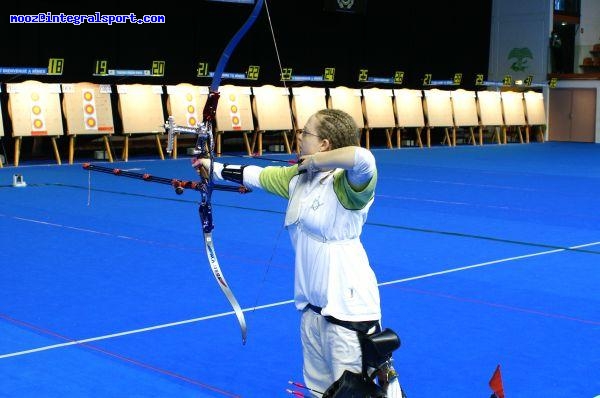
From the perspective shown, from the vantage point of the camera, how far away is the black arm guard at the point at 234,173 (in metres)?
2.99

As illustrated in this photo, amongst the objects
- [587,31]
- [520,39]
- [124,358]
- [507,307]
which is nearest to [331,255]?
[124,358]

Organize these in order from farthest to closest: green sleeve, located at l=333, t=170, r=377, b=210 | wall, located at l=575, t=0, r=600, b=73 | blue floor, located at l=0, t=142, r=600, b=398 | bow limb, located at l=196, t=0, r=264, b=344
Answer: wall, located at l=575, t=0, r=600, b=73 < blue floor, located at l=0, t=142, r=600, b=398 < bow limb, located at l=196, t=0, r=264, b=344 < green sleeve, located at l=333, t=170, r=377, b=210

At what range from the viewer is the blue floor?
3.79 metres

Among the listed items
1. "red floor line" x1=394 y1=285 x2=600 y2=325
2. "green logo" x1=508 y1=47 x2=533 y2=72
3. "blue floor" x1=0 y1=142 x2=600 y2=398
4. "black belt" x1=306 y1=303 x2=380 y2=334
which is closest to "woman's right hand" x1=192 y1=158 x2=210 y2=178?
"black belt" x1=306 y1=303 x2=380 y2=334

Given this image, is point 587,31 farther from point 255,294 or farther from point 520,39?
point 255,294

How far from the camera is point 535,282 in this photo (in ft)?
18.6

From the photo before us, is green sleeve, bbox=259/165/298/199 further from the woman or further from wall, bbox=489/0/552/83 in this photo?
wall, bbox=489/0/552/83

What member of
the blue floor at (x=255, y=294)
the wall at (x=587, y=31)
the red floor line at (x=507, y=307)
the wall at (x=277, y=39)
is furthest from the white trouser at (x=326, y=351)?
the wall at (x=587, y=31)

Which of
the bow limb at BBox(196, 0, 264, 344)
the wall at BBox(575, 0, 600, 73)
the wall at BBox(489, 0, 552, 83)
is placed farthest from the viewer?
the wall at BBox(575, 0, 600, 73)

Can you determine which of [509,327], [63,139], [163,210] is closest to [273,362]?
[509,327]

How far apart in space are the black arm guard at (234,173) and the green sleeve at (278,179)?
83 mm

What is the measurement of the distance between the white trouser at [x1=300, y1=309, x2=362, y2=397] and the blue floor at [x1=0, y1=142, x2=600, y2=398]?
2.83 feet

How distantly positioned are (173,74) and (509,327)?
40.2ft

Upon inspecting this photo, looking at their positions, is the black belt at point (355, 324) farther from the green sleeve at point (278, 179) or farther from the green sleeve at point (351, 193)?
the green sleeve at point (278, 179)
